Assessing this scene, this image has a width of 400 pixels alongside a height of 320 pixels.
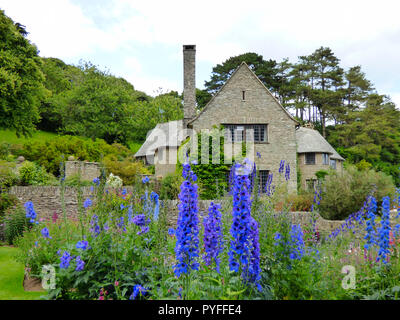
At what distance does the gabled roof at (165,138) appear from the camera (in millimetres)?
23078

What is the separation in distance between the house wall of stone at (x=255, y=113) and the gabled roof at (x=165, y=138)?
193 inches

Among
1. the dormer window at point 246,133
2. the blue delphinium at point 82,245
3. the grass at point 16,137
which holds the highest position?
the grass at point 16,137

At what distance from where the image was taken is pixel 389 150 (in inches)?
1387

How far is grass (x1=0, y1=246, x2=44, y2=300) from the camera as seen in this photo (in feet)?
15.7

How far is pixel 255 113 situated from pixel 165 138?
9.93 metres

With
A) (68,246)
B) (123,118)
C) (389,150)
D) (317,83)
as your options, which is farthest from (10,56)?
(389,150)

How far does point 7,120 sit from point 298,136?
2267 cm

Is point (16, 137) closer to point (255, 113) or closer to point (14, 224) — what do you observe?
point (255, 113)

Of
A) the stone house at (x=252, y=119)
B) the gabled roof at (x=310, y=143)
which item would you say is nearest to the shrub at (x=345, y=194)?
the stone house at (x=252, y=119)

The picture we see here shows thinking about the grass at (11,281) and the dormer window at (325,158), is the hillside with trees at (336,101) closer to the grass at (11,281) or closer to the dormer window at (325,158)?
the dormer window at (325,158)

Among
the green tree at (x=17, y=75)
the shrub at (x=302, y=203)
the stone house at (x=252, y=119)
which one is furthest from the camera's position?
the green tree at (x=17, y=75)

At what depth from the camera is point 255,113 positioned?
56.3ft

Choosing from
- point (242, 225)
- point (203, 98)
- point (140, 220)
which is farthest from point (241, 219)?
point (203, 98)

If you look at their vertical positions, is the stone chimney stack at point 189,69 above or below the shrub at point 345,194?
above
